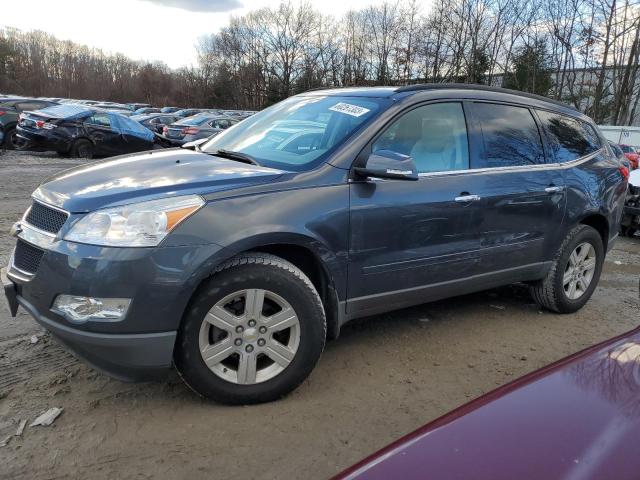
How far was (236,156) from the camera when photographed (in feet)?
11.5

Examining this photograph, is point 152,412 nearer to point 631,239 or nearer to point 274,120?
point 274,120

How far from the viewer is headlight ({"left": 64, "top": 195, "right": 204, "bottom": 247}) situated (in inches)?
101

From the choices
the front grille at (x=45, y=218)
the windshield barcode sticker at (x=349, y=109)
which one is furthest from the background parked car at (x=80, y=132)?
the windshield barcode sticker at (x=349, y=109)

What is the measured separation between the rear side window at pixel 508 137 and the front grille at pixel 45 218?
2.72 meters

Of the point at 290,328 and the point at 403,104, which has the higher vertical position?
the point at 403,104

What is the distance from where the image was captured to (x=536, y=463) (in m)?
1.38

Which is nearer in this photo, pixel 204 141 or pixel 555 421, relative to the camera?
pixel 555 421

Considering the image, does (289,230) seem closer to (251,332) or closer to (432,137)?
(251,332)

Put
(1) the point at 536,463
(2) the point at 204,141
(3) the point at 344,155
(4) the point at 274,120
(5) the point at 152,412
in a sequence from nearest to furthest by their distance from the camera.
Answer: (1) the point at 536,463
(5) the point at 152,412
(3) the point at 344,155
(4) the point at 274,120
(2) the point at 204,141

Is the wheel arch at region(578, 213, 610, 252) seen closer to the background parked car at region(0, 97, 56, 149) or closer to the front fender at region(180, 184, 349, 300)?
the front fender at region(180, 184, 349, 300)

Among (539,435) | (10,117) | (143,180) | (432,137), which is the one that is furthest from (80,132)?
(539,435)

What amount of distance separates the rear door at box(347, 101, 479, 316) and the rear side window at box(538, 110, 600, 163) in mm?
1125

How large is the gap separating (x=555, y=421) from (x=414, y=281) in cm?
199

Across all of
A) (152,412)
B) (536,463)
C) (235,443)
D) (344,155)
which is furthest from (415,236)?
(536,463)
